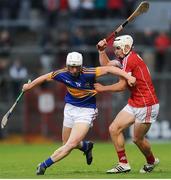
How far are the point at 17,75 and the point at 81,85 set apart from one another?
11083 mm

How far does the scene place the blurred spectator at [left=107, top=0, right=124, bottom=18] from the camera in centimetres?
2662

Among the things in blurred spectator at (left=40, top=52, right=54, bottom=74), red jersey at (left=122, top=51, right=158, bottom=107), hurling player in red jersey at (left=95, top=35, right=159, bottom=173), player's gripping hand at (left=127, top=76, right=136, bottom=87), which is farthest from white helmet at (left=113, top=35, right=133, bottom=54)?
blurred spectator at (left=40, top=52, right=54, bottom=74)

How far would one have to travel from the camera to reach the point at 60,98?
78.7ft

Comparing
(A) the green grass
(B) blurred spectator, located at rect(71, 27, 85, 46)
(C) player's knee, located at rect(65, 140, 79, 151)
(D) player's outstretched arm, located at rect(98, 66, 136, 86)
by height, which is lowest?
(A) the green grass

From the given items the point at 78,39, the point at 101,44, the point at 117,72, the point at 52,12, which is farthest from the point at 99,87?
the point at 52,12

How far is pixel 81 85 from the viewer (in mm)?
13727

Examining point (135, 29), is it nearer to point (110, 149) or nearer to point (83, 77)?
point (110, 149)

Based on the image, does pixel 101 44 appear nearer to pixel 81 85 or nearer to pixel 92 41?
pixel 81 85

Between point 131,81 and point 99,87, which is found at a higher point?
point 131,81

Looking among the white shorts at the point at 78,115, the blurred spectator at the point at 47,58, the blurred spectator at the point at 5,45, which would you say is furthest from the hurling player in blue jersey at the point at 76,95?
the blurred spectator at the point at 5,45

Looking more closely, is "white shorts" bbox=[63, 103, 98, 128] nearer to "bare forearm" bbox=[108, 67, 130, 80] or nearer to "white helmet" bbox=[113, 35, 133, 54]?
"bare forearm" bbox=[108, 67, 130, 80]

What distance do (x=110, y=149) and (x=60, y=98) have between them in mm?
3332

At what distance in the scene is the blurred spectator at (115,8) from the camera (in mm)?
26625

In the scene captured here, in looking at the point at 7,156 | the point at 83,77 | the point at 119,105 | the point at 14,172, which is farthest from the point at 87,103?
the point at 119,105
